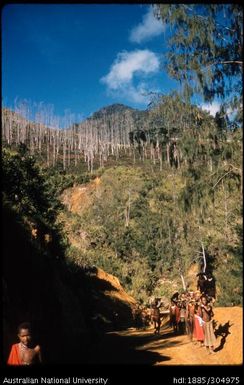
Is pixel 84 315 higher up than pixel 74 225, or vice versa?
pixel 74 225

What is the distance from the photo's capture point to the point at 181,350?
51.0ft

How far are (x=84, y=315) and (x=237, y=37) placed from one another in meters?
17.6

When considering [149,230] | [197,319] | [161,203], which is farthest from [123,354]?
[161,203]

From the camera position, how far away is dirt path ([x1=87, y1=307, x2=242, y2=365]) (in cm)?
1312

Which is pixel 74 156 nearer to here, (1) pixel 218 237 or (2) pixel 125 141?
(2) pixel 125 141

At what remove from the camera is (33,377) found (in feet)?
24.9

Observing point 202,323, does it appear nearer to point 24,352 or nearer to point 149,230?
point 24,352

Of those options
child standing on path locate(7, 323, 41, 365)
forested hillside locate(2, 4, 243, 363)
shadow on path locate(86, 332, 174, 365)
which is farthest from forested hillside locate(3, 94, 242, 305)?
child standing on path locate(7, 323, 41, 365)

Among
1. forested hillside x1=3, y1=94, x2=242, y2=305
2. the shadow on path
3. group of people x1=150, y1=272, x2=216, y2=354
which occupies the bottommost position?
the shadow on path

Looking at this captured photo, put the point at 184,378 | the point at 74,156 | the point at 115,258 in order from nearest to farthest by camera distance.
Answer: the point at 184,378
the point at 115,258
the point at 74,156

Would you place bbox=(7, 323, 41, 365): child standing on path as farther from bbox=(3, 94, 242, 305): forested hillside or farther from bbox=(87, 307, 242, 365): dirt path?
bbox=(3, 94, 242, 305): forested hillside

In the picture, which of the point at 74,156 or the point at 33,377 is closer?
the point at 33,377

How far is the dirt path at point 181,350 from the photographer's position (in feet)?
43.1

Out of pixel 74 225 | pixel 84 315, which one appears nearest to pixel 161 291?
pixel 74 225
